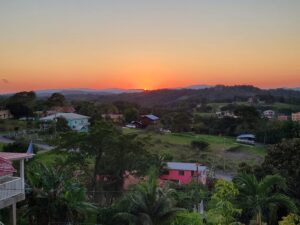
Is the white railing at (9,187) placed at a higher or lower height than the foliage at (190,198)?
higher

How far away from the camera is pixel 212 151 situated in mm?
54188

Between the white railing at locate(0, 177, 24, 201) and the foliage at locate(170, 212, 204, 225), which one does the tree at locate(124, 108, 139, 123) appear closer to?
the foliage at locate(170, 212, 204, 225)

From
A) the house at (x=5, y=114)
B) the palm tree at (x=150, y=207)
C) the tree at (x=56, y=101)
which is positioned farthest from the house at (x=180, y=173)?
the tree at (x=56, y=101)

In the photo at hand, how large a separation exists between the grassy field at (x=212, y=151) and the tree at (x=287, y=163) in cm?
2009

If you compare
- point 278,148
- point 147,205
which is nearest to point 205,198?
point 278,148

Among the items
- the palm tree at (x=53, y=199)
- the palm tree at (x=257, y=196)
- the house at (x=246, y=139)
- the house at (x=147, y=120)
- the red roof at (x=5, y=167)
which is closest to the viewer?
the red roof at (x=5, y=167)

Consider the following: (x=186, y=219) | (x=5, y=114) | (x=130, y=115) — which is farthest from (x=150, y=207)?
(x=130, y=115)

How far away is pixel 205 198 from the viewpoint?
23.8 m

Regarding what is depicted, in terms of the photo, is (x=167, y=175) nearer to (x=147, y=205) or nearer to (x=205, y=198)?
(x=205, y=198)

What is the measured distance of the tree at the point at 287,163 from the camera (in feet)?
71.0

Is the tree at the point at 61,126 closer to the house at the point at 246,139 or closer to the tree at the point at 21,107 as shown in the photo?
the tree at the point at 21,107

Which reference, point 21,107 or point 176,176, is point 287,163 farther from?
point 21,107

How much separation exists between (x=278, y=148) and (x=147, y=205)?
11.0 m

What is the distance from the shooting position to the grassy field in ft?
156
